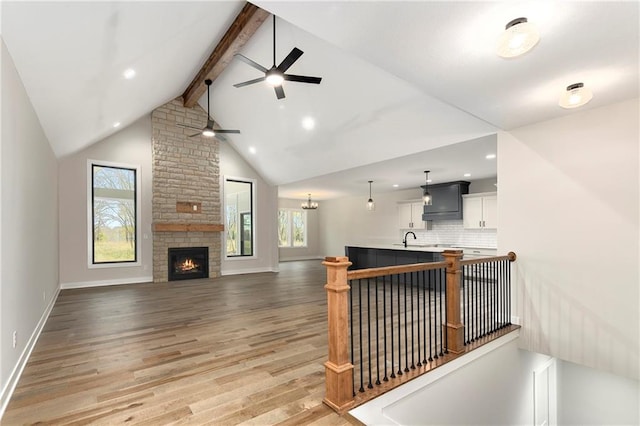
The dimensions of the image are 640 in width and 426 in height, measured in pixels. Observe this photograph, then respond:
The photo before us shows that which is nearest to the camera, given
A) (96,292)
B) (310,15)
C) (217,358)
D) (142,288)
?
(310,15)

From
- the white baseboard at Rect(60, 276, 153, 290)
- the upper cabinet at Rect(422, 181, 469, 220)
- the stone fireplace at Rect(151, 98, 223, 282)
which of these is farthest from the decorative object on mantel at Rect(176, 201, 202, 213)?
the upper cabinet at Rect(422, 181, 469, 220)

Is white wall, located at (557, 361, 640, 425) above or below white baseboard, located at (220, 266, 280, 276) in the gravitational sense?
below

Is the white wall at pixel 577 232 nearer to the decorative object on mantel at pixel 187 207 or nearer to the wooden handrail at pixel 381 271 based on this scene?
the wooden handrail at pixel 381 271

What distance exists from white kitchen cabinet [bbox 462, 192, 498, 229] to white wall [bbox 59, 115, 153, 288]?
25.7ft

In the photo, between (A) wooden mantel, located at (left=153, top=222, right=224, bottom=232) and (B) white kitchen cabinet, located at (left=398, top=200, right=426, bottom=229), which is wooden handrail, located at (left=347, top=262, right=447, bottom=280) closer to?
(A) wooden mantel, located at (left=153, top=222, right=224, bottom=232)

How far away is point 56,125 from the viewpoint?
4305 millimetres

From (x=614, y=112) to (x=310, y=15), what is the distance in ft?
10.9

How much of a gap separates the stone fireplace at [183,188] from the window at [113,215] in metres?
0.48

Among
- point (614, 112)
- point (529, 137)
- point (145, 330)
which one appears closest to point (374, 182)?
point (529, 137)

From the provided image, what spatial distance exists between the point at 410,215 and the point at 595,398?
585 centimetres

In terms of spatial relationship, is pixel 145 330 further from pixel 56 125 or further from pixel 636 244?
pixel 636 244

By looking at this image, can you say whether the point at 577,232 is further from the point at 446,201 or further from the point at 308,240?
the point at 308,240

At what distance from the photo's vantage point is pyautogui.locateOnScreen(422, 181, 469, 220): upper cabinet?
826 cm

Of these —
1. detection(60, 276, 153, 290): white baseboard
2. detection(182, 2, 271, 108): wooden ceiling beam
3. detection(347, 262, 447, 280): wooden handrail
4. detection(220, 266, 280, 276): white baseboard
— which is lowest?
detection(220, 266, 280, 276): white baseboard
